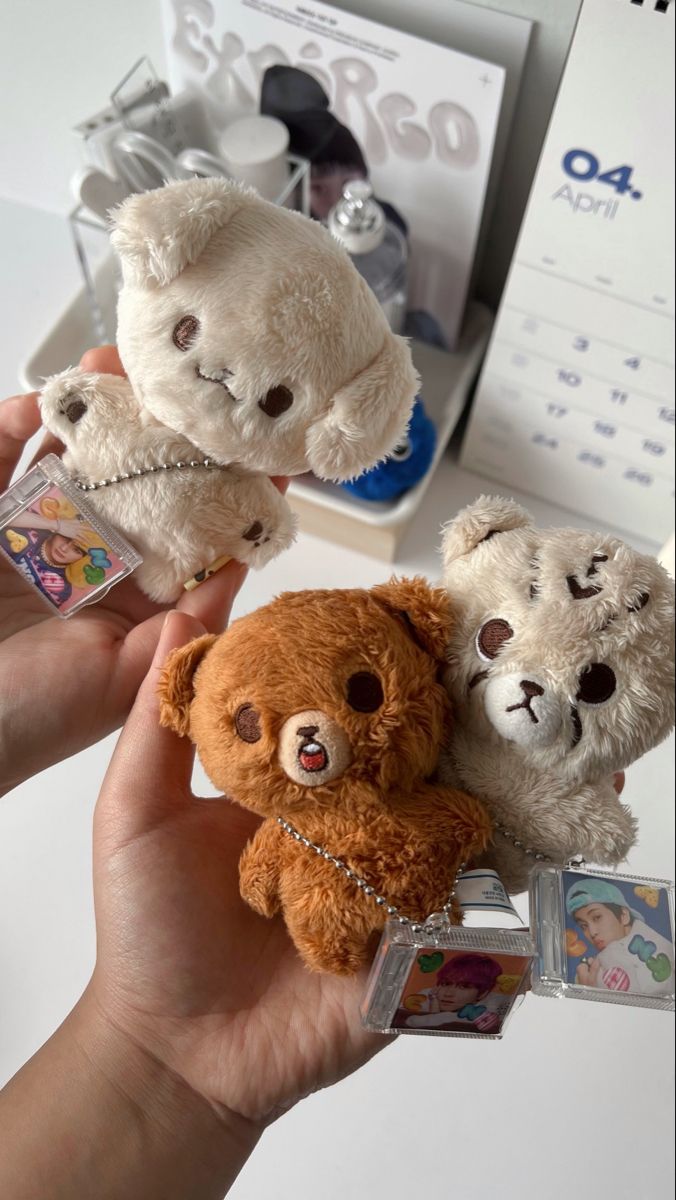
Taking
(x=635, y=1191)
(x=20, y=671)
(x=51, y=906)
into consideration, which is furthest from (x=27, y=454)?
(x=635, y=1191)

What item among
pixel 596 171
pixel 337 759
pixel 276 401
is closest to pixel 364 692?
pixel 337 759

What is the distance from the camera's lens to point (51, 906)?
0.61 metres

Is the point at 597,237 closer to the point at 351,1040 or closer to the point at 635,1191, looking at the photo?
the point at 351,1040

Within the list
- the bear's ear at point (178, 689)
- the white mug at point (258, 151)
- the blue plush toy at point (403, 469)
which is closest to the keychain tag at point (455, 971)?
the bear's ear at point (178, 689)

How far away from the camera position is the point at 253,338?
392mm

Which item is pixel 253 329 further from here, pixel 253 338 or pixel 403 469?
pixel 403 469

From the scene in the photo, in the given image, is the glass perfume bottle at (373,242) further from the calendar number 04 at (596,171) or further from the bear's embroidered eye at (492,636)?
the bear's embroidered eye at (492,636)

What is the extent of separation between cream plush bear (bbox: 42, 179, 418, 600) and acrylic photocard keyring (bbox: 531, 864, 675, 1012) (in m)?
0.21

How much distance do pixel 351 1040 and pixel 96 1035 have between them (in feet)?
0.39

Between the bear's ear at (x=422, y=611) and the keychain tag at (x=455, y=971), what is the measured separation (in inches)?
3.8

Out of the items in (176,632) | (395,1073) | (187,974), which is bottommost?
(395,1073)

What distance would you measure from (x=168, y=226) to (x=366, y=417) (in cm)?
11

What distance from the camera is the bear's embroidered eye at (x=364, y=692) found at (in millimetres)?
352

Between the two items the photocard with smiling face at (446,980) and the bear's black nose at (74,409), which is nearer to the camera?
the photocard with smiling face at (446,980)
